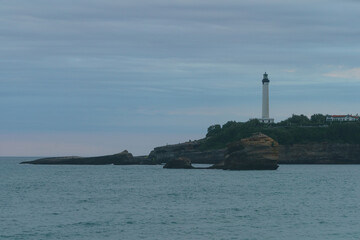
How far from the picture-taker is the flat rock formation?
12569cm

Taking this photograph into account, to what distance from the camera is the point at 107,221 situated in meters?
50.1

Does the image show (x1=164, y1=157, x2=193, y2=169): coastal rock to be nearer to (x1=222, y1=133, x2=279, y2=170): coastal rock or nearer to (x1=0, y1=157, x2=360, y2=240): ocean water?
(x1=222, y1=133, x2=279, y2=170): coastal rock

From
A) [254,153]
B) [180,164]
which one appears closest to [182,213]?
[254,153]

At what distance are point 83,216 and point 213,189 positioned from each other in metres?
32.9

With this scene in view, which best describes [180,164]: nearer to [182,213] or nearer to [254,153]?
[254,153]

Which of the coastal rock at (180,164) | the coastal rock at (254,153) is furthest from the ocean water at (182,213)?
the coastal rock at (180,164)

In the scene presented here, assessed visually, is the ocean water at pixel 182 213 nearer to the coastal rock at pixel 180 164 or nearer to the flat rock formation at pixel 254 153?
the flat rock formation at pixel 254 153

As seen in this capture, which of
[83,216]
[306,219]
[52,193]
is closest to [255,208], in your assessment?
[306,219]

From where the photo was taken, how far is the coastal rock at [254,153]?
125688 mm

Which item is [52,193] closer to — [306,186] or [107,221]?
[107,221]

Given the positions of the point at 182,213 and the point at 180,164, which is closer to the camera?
the point at 182,213

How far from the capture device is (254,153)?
Answer: 12631cm

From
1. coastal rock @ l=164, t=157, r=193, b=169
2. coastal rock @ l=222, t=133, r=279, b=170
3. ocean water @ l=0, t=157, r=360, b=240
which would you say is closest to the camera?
ocean water @ l=0, t=157, r=360, b=240

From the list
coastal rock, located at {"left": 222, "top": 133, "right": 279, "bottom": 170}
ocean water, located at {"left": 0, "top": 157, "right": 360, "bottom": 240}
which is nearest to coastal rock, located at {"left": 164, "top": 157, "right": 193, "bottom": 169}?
coastal rock, located at {"left": 222, "top": 133, "right": 279, "bottom": 170}
